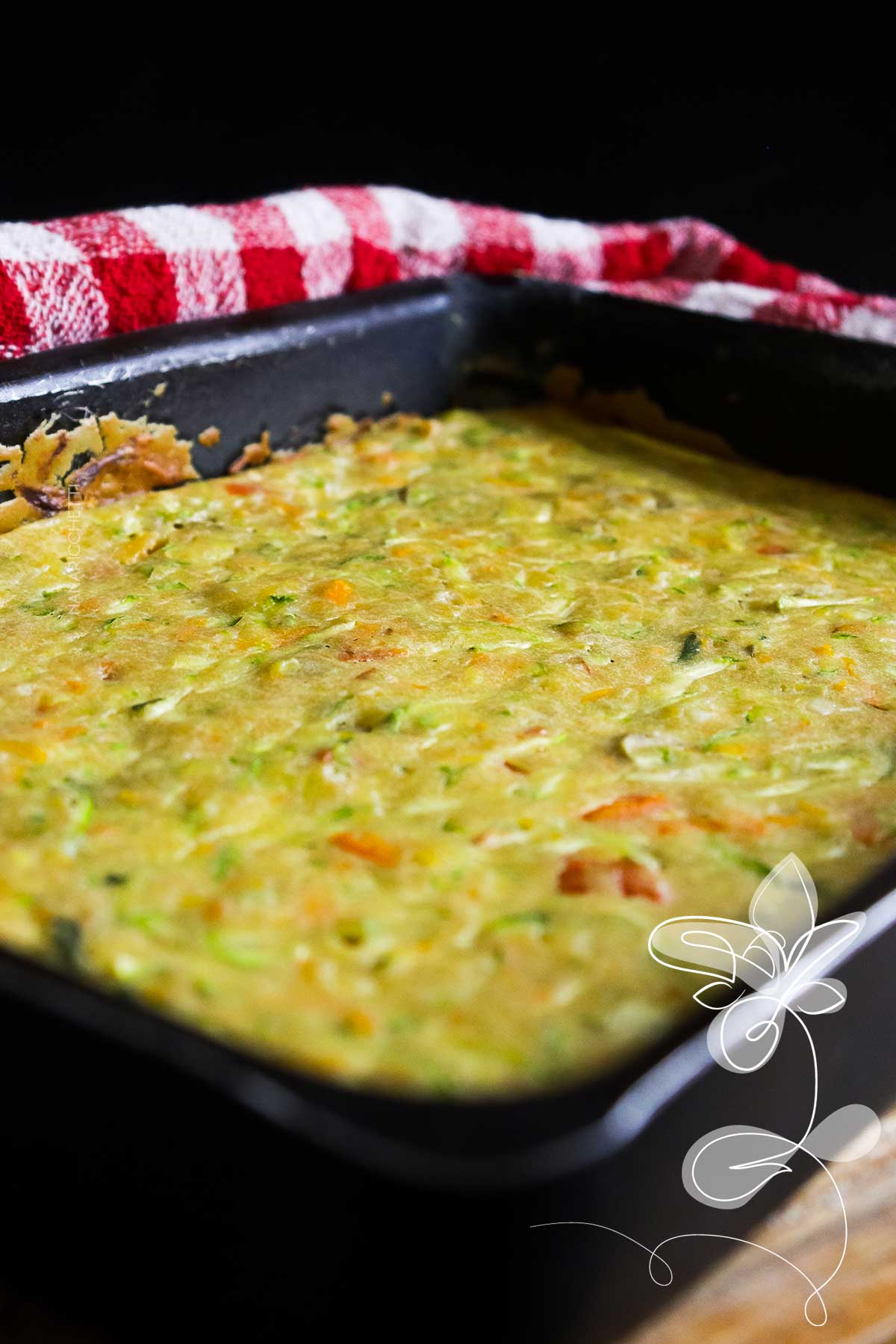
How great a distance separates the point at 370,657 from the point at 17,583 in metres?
0.56

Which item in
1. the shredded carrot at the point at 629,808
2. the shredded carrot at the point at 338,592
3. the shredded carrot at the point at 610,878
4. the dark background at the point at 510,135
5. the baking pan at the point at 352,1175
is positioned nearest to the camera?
the baking pan at the point at 352,1175

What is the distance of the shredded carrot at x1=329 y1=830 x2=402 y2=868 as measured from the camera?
1.45m

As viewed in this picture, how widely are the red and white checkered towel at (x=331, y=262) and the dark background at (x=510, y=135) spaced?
100 cm

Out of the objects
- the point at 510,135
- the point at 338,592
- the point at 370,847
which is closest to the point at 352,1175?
the point at 370,847

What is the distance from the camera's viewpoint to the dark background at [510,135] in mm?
4102

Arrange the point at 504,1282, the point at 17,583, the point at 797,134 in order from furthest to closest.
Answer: the point at 797,134
the point at 17,583
the point at 504,1282

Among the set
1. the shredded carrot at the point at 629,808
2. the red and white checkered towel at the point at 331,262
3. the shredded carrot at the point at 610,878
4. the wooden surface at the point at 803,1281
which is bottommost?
the wooden surface at the point at 803,1281

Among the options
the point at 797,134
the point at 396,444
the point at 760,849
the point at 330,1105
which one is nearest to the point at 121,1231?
the point at 330,1105

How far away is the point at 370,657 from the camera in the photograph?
191 cm

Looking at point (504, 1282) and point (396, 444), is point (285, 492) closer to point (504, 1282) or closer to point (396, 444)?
point (396, 444)

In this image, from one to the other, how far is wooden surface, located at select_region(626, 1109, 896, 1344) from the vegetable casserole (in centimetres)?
27

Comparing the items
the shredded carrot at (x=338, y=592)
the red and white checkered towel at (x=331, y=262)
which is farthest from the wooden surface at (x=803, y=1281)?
the red and white checkered towel at (x=331, y=262)

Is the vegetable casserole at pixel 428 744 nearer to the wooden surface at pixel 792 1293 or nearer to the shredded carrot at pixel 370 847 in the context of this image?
the shredded carrot at pixel 370 847

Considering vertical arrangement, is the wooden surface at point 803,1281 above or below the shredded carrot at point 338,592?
below
